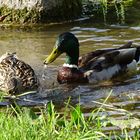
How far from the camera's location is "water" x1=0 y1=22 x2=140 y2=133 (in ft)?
24.3

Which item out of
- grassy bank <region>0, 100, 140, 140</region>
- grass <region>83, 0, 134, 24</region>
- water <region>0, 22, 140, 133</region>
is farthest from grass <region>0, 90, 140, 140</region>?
grass <region>83, 0, 134, 24</region>

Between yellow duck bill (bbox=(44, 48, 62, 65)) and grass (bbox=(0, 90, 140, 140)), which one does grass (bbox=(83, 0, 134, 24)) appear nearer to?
yellow duck bill (bbox=(44, 48, 62, 65))

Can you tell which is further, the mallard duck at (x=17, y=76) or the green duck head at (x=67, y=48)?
the green duck head at (x=67, y=48)

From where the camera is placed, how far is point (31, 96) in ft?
26.2

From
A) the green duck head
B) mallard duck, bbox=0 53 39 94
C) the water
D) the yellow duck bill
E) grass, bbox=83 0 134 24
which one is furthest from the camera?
grass, bbox=83 0 134 24

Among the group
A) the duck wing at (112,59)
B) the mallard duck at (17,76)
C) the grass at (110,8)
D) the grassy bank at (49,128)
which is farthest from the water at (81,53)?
the grassy bank at (49,128)

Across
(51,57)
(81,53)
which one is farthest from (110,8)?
(51,57)

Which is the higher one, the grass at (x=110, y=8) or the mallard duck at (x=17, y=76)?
the grass at (x=110, y=8)

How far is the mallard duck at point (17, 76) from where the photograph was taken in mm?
8148

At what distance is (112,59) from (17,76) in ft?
5.53

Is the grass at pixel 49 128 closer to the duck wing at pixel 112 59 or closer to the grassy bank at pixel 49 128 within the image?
the grassy bank at pixel 49 128

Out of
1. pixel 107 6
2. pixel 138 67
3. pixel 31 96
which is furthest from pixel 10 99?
pixel 107 6

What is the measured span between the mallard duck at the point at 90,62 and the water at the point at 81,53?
8.1 inches

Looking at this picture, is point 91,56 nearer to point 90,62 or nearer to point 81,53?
point 90,62
